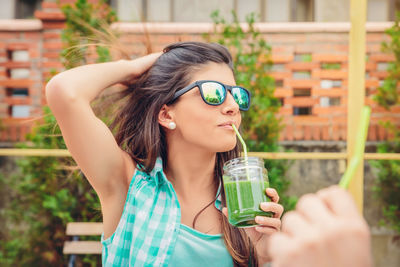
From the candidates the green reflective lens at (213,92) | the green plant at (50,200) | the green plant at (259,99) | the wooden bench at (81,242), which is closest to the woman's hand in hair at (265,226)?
the green reflective lens at (213,92)

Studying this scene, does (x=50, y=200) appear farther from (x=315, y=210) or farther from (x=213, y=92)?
(x=315, y=210)

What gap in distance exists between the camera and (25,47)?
165 inches

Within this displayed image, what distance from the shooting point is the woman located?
4.52ft

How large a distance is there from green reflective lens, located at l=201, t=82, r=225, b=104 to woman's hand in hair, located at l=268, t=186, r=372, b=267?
923 mm

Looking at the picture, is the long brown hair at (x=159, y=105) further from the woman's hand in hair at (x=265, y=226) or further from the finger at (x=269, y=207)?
the finger at (x=269, y=207)

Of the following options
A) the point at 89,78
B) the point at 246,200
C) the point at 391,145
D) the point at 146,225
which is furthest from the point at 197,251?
the point at 391,145

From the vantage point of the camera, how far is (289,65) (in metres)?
3.88

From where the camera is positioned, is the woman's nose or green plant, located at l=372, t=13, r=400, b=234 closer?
the woman's nose

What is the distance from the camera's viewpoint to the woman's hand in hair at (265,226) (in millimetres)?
1244

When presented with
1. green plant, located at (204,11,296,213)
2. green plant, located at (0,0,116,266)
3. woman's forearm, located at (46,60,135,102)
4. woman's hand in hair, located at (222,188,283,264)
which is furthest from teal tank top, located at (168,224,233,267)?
green plant, located at (0,0,116,266)

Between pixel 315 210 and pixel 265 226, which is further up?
pixel 315 210

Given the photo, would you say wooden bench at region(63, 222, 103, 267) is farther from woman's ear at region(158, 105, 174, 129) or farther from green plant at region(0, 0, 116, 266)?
woman's ear at region(158, 105, 174, 129)

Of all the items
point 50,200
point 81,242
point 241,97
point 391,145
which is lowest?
point 81,242

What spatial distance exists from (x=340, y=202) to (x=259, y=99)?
2.77m
